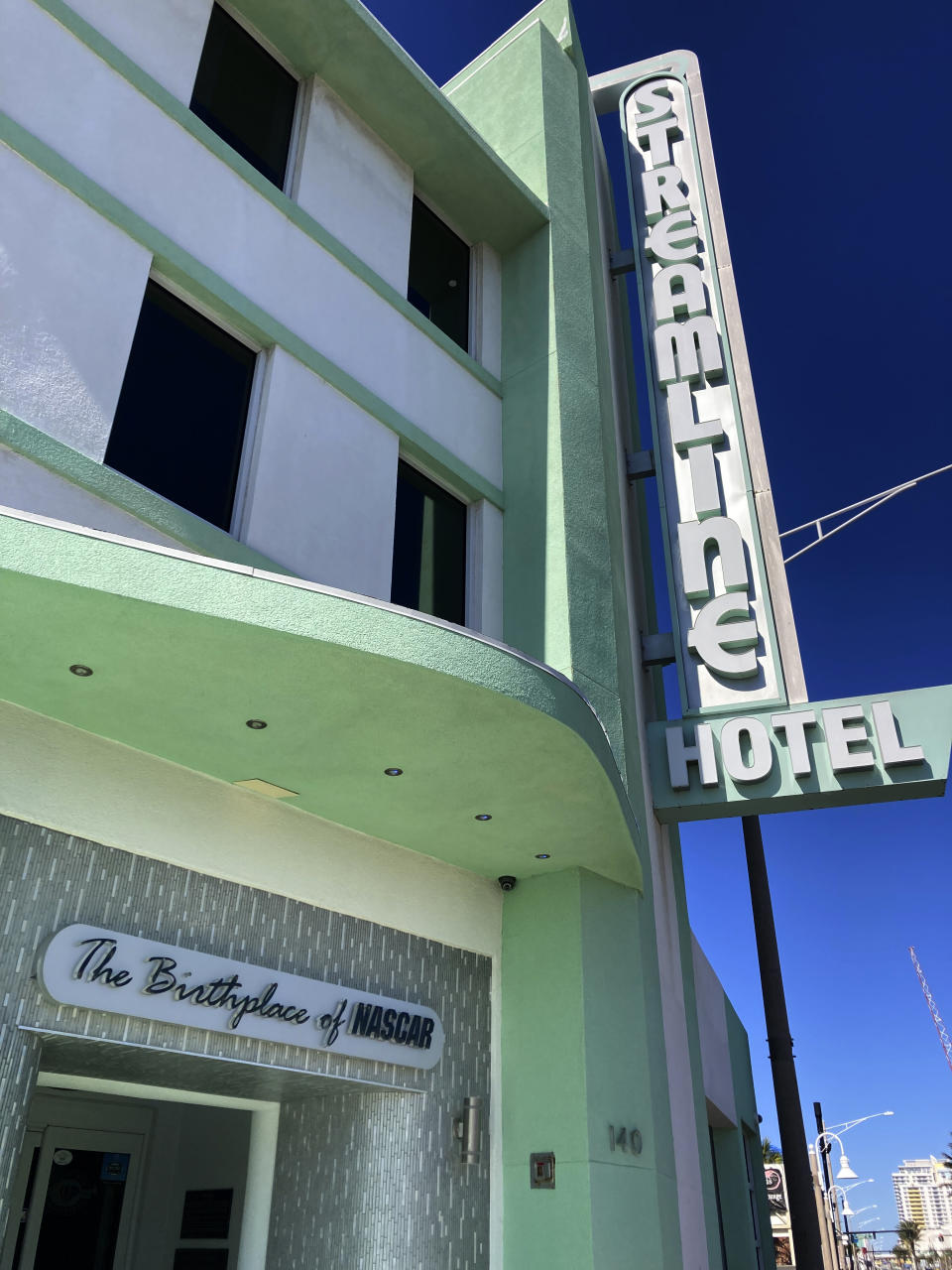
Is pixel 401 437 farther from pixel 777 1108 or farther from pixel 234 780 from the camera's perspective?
pixel 777 1108

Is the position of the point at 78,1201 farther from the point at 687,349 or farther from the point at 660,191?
the point at 660,191

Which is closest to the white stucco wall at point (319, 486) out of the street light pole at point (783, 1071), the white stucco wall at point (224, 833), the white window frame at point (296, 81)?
the white stucco wall at point (224, 833)

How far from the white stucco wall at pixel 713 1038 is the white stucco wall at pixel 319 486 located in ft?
24.4

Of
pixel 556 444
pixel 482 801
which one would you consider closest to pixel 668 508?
pixel 556 444

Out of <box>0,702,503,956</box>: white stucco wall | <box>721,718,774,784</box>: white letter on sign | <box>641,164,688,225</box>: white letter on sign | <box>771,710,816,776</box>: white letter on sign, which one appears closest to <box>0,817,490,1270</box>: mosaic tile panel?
<box>0,702,503,956</box>: white stucco wall

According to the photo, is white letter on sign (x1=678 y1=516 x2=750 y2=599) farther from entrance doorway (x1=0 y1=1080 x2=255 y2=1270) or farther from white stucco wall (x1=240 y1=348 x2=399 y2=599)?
entrance doorway (x1=0 y1=1080 x2=255 y2=1270)

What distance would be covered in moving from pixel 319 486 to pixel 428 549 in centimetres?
183

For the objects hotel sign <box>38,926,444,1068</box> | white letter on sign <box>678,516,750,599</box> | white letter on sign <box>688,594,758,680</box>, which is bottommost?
hotel sign <box>38,926,444,1068</box>

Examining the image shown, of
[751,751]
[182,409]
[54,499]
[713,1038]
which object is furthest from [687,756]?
[54,499]

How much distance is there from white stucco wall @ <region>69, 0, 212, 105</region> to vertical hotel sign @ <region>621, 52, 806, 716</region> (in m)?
6.51

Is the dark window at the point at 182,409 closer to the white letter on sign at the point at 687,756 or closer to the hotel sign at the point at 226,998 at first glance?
the hotel sign at the point at 226,998

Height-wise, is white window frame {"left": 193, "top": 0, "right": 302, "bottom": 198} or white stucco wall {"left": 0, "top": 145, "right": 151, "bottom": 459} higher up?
white window frame {"left": 193, "top": 0, "right": 302, "bottom": 198}

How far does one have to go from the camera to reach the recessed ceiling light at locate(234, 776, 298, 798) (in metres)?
7.94

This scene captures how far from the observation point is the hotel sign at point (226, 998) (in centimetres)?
674
